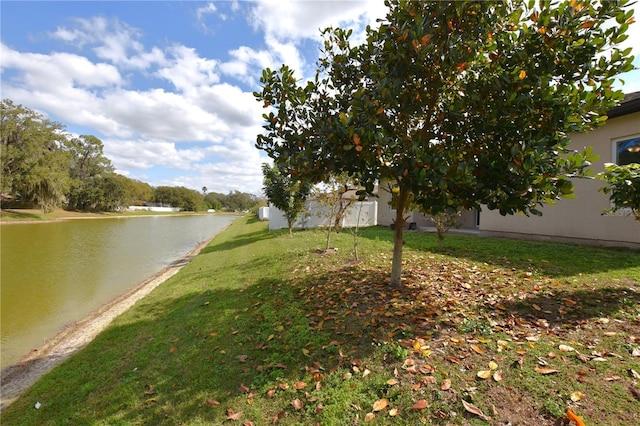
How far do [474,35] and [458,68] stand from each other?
1.29 ft

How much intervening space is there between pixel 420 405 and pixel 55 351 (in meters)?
6.70

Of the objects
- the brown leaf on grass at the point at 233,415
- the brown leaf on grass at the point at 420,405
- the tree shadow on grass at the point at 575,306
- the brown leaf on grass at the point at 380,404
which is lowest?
the brown leaf on grass at the point at 233,415

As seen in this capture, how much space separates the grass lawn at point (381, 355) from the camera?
8.32 feet

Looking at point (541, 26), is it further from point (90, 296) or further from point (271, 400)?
point (90, 296)

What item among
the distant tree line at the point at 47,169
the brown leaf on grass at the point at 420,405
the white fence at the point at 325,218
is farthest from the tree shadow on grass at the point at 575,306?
the distant tree line at the point at 47,169

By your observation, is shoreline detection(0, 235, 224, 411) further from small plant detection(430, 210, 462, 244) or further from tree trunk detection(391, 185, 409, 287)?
small plant detection(430, 210, 462, 244)

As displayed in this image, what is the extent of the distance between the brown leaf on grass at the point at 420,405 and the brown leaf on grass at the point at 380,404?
22 centimetres

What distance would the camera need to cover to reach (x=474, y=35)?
373 centimetres

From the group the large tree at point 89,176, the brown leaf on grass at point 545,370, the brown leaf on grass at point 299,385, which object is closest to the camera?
the brown leaf on grass at point 545,370

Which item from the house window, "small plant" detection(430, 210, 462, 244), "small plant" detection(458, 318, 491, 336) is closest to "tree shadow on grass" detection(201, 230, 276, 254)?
"small plant" detection(430, 210, 462, 244)

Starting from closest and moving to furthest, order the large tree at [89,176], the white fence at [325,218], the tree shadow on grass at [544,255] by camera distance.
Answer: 1. the tree shadow on grass at [544,255]
2. the white fence at [325,218]
3. the large tree at [89,176]

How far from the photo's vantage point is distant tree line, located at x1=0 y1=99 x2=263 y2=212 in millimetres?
36250

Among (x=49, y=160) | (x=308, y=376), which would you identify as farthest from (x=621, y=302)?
(x=49, y=160)

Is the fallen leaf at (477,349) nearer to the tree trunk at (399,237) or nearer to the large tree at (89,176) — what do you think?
the tree trunk at (399,237)
